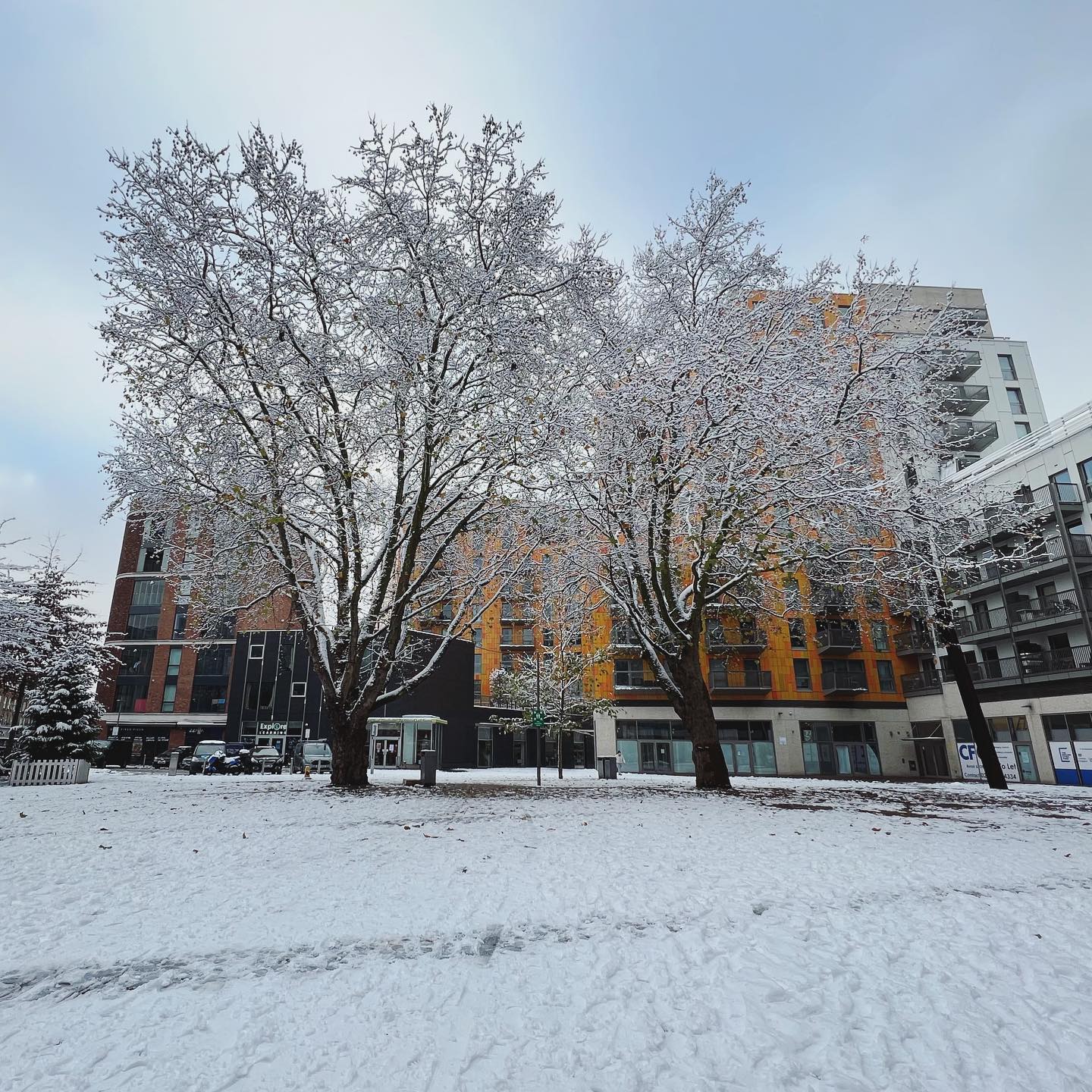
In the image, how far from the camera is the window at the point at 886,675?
3775 centimetres

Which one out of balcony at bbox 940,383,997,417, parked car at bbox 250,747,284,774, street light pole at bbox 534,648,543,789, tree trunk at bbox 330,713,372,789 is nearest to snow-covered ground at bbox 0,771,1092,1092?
tree trunk at bbox 330,713,372,789

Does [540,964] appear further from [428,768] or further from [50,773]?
[50,773]

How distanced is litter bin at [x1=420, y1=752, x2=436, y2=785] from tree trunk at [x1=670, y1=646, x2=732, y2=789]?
23.4 feet

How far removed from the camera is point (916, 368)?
47.7 feet

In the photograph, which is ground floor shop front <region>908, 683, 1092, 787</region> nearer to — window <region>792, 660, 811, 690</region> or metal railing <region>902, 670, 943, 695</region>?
metal railing <region>902, 670, 943, 695</region>

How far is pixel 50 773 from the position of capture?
18141 mm

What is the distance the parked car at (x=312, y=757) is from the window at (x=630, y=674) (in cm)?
1633

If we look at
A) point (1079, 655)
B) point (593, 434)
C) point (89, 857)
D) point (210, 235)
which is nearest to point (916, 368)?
point (593, 434)

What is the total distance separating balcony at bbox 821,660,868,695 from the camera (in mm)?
36688

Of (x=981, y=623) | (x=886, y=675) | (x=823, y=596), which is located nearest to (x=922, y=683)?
(x=886, y=675)

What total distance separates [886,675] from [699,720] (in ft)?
92.2

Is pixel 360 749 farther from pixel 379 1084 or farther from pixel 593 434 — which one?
pixel 379 1084

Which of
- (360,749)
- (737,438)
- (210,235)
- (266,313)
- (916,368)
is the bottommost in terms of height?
(360,749)

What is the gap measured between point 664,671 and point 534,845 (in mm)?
9014
